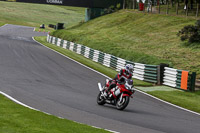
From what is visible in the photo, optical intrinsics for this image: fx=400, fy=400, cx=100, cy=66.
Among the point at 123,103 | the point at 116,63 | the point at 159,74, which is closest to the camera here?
the point at 123,103

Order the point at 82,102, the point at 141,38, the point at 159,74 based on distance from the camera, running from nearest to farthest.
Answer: the point at 82,102, the point at 159,74, the point at 141,38

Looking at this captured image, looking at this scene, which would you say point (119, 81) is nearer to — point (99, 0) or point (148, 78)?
point (148, 78)

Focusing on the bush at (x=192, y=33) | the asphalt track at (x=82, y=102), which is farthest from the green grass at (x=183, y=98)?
the bush at (x=192, y=33)

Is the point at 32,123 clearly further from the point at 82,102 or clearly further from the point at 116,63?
the point at 116,63

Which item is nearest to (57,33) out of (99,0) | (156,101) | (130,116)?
(99,0)

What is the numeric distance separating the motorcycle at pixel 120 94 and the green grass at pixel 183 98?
397 centimetres

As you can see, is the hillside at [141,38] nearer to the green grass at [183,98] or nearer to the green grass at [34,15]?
the green grass at [183,98]

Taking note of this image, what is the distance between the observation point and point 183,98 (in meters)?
20.2

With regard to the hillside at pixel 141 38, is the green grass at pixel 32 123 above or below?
above

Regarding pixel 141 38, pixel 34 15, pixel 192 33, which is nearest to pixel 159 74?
pixel 192 33

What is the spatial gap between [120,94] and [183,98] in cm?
649

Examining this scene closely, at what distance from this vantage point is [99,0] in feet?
230

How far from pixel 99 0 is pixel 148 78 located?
149 feet

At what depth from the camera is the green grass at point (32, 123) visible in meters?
8.96
